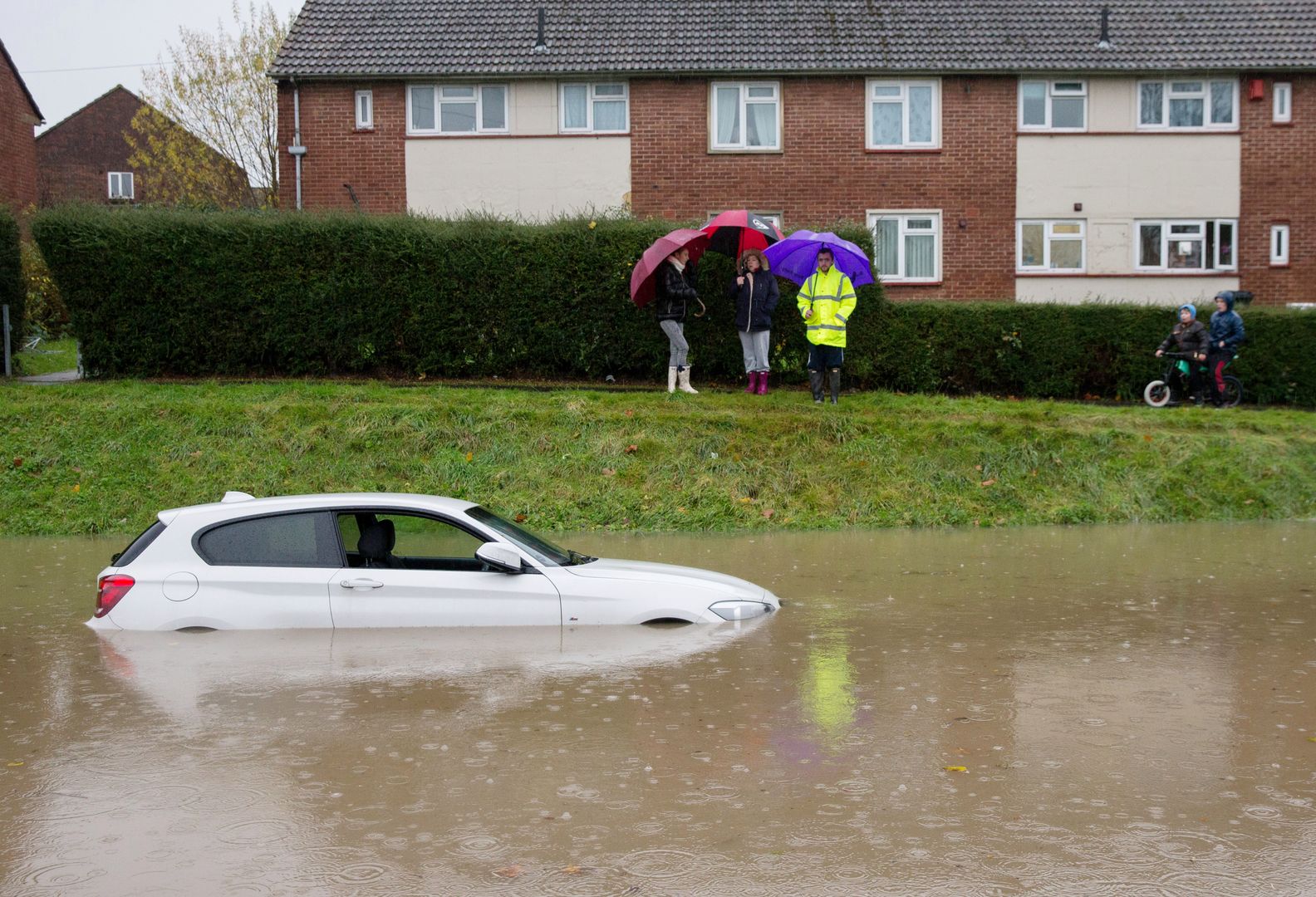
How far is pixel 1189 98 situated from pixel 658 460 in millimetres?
16860

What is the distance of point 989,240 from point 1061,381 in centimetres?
793

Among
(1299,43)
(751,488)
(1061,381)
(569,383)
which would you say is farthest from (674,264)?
(1299,43)

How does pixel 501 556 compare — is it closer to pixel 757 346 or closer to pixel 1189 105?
pixel 757 346

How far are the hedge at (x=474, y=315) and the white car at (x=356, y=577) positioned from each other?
10.8 metres

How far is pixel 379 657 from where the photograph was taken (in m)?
8.29

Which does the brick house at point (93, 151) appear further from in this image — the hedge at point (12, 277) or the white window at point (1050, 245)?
the white window at point (1050, 245)

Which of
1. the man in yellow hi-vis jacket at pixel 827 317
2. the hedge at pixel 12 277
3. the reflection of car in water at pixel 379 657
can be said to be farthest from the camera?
the hedge at pixel 12 277

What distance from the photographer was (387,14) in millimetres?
28047

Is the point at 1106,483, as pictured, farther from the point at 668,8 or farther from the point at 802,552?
the point at 668,8

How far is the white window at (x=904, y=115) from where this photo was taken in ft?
88.8

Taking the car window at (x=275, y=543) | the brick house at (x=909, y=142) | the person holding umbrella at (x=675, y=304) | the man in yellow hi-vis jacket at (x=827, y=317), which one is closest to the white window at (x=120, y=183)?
the brick house at (x=909, y=142)

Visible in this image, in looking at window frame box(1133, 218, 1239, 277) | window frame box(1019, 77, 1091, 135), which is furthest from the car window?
window frame box(1133, 218, 1239, 277)

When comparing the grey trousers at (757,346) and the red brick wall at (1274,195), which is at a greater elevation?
the red brick wall at (1274,195)

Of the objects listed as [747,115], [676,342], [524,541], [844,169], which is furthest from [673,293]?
[844,169]
